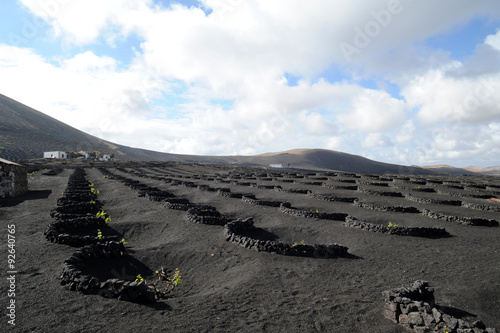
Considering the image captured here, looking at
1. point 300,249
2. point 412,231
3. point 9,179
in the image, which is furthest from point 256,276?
point 9,179

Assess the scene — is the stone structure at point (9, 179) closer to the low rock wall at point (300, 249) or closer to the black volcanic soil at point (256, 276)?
the black volcanic soil at point (256, 276)

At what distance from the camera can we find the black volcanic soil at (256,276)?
732 centimetres

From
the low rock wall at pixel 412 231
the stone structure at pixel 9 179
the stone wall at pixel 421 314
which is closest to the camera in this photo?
the stone wall at pixel 421 314

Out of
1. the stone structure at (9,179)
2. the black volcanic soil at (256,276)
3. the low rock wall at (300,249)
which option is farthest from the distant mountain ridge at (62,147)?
the low rock wall at (300,249)

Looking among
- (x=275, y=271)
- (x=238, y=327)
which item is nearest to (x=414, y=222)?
(x=275, y=271)

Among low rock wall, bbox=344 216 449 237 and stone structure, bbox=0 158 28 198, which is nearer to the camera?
low rock wall, bbox=344 216 449 237

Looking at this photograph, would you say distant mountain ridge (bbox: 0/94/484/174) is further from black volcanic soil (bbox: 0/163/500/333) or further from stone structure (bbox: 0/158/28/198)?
black volcanic soil (bbox: 0/163/500/333)

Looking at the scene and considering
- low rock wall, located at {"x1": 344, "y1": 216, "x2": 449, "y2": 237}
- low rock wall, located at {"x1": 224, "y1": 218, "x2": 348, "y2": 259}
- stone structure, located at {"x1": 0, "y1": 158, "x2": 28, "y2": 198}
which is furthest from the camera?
stone structure, located at {"x1": 0, "y1": 158, "x2": 28, "y2": 198}

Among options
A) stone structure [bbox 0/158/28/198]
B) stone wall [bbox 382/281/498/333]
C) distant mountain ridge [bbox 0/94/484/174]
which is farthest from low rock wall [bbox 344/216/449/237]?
distant mountain ridge [bbox 0/94/484/174]

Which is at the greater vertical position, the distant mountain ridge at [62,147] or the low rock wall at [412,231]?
the distant mountain ridge at [62,147]

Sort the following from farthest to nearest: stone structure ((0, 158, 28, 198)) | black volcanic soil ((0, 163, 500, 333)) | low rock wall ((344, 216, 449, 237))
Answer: stone structure ((0, 158, 28, 198)) → low rock wall ((344, 216, 449, 237)) → black volcanic soil ((0, 163, 500, 333))

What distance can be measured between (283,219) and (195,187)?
60.7 feet

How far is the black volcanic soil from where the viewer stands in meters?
7.32

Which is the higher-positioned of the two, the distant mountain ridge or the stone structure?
the distant mountain ridge
